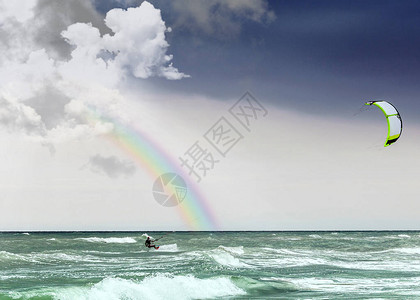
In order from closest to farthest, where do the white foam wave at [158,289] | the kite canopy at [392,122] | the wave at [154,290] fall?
the wave at [154,290] → the white foam wave at [158,289] → the kite canopy at [392,122]

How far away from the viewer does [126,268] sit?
2888 cm

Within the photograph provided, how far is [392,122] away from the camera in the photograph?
21281mm

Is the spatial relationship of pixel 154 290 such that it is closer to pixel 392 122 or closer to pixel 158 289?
pixel 158 289

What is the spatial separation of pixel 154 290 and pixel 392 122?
11598 mm

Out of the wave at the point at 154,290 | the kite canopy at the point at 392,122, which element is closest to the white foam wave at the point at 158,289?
the wave at the point at 154,290

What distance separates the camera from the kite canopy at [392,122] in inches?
825

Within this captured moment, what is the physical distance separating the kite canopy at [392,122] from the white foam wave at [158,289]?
854cm

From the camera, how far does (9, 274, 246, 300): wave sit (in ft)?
58.6

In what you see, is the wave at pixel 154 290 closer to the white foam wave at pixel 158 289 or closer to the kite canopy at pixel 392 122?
the white foam wave at pixel 158 289

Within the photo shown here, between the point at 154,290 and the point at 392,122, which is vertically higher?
the point at 392,122

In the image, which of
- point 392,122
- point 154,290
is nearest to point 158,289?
point 154,290

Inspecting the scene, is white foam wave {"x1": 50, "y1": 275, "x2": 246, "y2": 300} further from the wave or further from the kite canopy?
the kite canopy

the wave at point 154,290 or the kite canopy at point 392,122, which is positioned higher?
the kite canopy at point 392,122

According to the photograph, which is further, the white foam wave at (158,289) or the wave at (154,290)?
Result: the white foam wave at (158,289)
